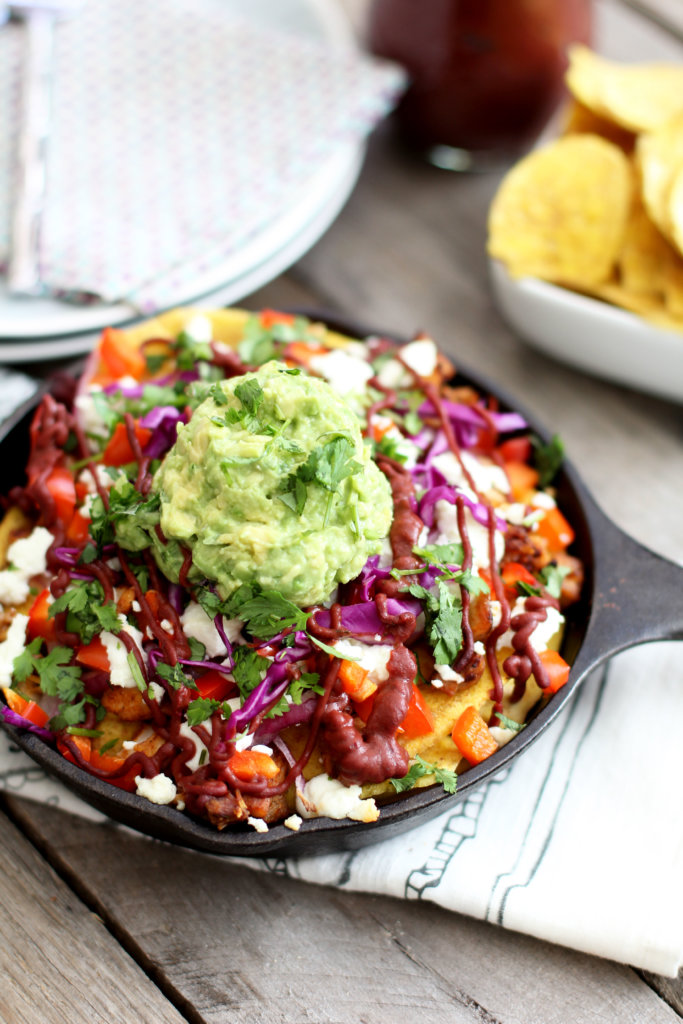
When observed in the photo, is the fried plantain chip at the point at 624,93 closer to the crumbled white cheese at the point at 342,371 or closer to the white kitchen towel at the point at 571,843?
the crumbled white cheese at the point at 342,371

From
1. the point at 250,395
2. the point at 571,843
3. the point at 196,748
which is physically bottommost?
the point at 571,843

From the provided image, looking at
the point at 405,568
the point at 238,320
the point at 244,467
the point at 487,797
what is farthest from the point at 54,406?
the point at 487,797

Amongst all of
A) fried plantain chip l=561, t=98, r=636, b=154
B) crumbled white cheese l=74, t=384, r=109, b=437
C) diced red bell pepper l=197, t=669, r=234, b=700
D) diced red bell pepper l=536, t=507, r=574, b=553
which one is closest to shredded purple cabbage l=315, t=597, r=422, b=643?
diced red bell pepper l=197, t=669, r=234, b=700

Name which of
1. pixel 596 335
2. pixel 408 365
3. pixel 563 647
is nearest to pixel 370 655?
pixel 563 647

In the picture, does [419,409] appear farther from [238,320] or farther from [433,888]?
[433,888]

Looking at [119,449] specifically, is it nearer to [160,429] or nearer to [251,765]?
[160,429]

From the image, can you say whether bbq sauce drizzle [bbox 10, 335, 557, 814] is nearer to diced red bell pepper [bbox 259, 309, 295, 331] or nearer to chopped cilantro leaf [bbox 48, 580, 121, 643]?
chopped cilantro leaf [bbox 48, 580, 121, 643]

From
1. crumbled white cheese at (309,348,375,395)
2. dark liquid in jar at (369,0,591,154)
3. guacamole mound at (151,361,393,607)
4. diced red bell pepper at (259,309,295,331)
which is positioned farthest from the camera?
dark liquid in jar at (369,0,591,154)
